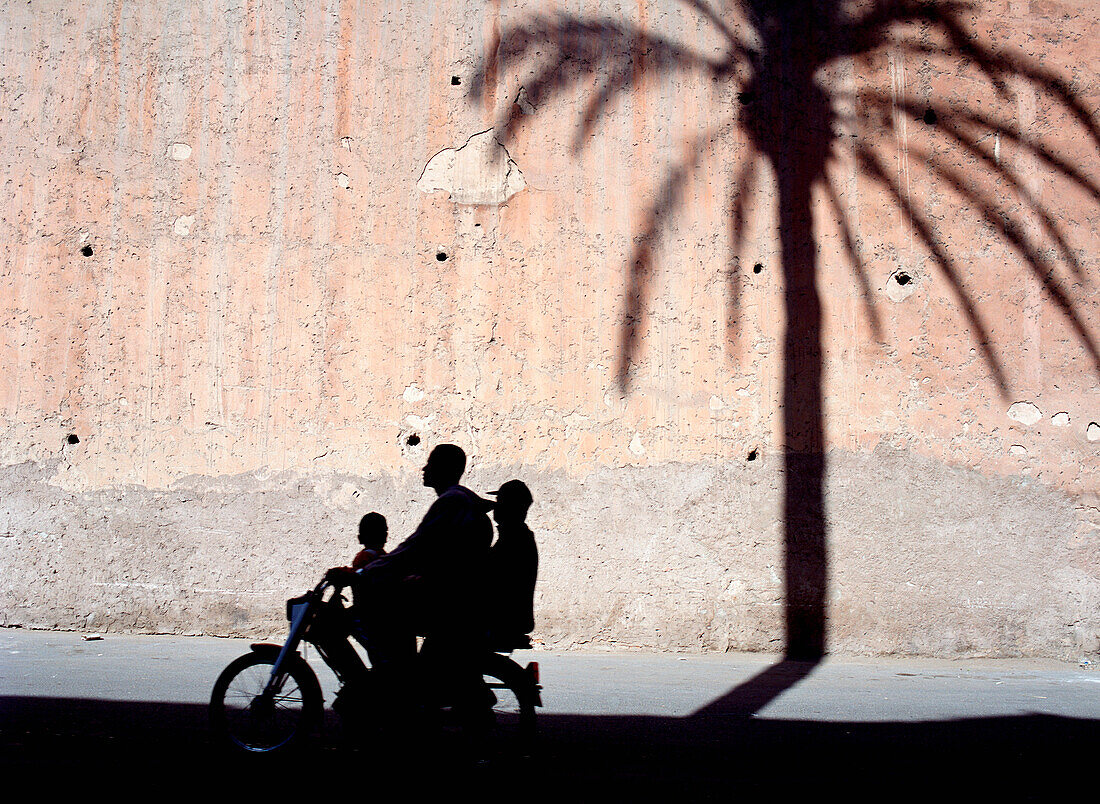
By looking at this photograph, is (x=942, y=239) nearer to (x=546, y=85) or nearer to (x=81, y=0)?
(x=546, y=85)

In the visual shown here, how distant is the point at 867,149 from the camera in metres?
7.10

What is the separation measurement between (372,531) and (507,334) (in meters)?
2.87

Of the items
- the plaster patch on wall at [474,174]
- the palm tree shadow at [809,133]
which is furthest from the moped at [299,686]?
the plaster patch on wall at [474,174]

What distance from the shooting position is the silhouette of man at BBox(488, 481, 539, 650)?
3.51 m

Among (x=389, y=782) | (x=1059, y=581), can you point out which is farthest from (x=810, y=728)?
(x=1059, y=581)

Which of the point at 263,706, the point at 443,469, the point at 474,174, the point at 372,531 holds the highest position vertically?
the point at 474,174

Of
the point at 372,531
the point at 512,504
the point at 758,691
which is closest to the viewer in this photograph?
the point at 512,504

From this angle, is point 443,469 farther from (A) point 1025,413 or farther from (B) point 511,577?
(A) point 1025,413

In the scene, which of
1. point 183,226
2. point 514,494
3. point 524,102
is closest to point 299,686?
point 514,494

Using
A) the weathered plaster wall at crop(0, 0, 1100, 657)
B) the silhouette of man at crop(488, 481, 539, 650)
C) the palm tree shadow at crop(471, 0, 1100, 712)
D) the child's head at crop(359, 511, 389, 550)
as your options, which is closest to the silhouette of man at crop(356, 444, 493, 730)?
the silhouette of man at crop(488, 481, 539, 650)

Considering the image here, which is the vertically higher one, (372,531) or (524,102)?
(524,102)

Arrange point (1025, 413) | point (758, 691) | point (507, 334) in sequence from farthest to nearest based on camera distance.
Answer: point (507, 334) → point (1025, 413) → point (758, 691)

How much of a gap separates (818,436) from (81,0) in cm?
719

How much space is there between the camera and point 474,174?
711cm
